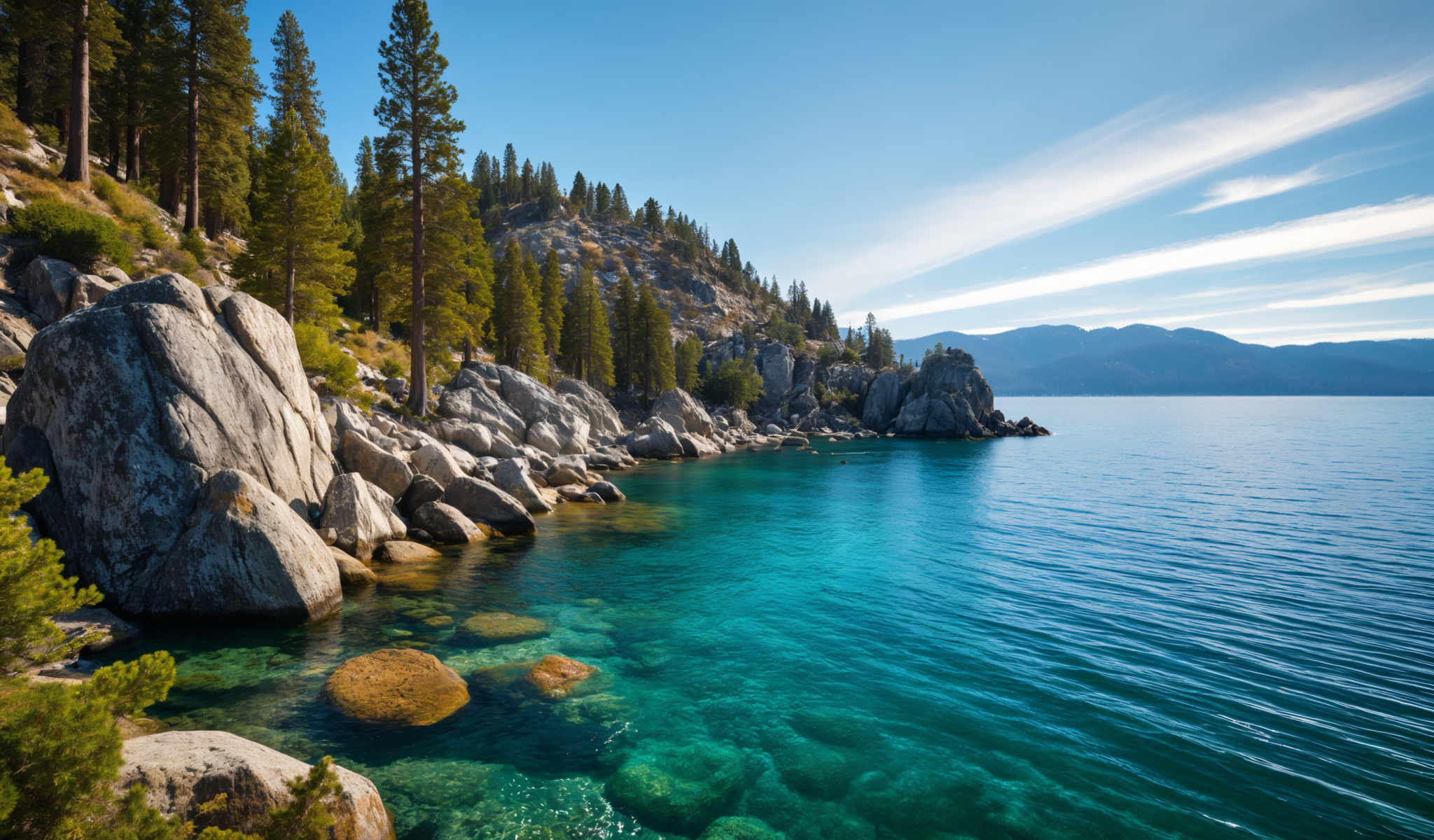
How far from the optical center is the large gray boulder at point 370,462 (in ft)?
68.1

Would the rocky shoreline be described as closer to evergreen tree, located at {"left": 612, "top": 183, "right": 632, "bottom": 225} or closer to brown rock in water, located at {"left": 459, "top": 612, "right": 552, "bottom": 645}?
brown rock in water, located at {"left": 459, "top": 612, "right": 552, "bottom": 645}

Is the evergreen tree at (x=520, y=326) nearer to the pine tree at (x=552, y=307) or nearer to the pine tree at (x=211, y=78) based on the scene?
the pine tree at (x=552, y=307)

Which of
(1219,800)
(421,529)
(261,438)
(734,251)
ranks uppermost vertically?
(734,251)

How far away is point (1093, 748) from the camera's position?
945 cm

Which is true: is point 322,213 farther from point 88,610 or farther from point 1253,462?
point 1253,462

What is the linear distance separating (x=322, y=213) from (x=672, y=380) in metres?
61.3

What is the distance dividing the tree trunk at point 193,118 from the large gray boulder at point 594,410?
30.2 m

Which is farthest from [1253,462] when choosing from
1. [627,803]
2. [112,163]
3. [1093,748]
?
[112,163]

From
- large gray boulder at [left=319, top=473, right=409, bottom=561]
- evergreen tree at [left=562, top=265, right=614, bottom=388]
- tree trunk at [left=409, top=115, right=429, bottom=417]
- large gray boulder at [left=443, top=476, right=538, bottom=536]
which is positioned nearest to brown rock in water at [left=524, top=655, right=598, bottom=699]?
large gray boulder at [left=319, top=473, right=409, bottom=561]

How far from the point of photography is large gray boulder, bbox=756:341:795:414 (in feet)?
376

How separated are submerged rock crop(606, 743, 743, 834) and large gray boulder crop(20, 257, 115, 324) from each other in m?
22.1

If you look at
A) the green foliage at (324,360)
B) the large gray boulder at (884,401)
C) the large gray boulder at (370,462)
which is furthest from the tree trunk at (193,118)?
the large gray boulder at (884,401)

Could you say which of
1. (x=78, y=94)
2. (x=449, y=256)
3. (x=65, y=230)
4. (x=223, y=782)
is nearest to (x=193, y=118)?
(x=78, y=94)

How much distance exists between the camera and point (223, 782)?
563 cm
